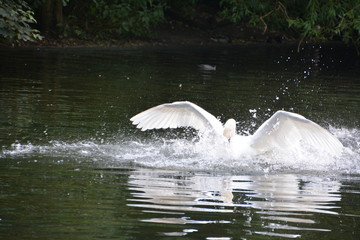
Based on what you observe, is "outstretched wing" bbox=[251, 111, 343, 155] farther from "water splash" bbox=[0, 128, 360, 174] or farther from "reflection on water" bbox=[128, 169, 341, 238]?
"reflection on water" bbox=[128, 169, 341, 238]

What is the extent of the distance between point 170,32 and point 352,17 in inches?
432

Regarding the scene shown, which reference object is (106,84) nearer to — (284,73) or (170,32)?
(284,73)

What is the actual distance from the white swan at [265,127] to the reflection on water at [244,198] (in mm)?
656

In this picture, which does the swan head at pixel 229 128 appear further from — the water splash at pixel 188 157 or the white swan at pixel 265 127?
the water splash at pixel 188 157

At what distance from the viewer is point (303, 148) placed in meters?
9.66

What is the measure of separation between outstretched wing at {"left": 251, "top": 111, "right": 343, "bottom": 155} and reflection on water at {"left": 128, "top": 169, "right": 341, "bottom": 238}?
0.62 m

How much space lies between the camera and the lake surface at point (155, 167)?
6289 millimetres

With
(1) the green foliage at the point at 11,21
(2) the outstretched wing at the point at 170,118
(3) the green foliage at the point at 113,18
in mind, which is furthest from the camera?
(3) the green foliage at the point at 113,18

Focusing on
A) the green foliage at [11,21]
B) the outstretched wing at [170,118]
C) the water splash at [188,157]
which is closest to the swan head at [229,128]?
the water splash at [188,157]

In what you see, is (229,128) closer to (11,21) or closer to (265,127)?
(265,127)

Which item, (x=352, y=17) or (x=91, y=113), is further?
(x=352, y=17)

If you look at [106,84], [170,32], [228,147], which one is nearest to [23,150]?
[228,147]

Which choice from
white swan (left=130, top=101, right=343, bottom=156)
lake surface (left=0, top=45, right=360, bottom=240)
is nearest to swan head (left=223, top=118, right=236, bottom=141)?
white swan (left=130, top=101, right=343, bottom=156)

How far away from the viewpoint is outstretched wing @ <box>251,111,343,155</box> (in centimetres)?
892
